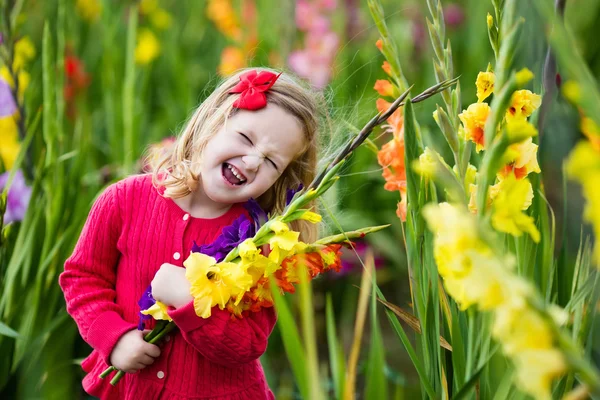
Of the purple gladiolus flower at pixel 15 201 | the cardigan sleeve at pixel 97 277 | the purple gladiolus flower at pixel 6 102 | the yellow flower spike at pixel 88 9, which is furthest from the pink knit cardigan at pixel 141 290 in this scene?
the yellow flower spike at pixel 88 9

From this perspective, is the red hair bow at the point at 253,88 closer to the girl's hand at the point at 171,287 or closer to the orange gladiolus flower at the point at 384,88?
the orange gladiolus flower at the point at 384,88

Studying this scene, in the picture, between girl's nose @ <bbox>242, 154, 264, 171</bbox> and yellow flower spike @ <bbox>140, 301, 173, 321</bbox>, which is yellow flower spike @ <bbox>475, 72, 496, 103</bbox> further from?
yellow flower spike @ <bbox>140, 301, 173, 321</bbox>

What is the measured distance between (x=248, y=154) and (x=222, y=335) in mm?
301

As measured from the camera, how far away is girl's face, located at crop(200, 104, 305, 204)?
3.81 ft

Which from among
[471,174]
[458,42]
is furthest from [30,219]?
[458,42]

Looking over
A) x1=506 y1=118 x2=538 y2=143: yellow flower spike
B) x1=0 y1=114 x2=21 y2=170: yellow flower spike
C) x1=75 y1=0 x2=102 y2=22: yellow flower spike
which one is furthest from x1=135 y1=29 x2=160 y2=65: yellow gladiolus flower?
x1=506 y1=118 x2=538 y2=143: yellow flower spike

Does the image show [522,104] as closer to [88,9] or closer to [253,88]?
[253,88]

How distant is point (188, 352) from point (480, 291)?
724 millimetres

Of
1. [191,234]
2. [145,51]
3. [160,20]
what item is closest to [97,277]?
[191,234]

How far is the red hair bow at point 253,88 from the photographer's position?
119cm

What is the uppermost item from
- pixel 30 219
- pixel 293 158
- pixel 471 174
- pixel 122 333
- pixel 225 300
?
pixel 471 174

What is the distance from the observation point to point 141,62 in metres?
3.12

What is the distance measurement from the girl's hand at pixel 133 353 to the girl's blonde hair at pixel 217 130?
253 mm

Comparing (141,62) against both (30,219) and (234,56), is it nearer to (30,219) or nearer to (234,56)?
(234,56)
